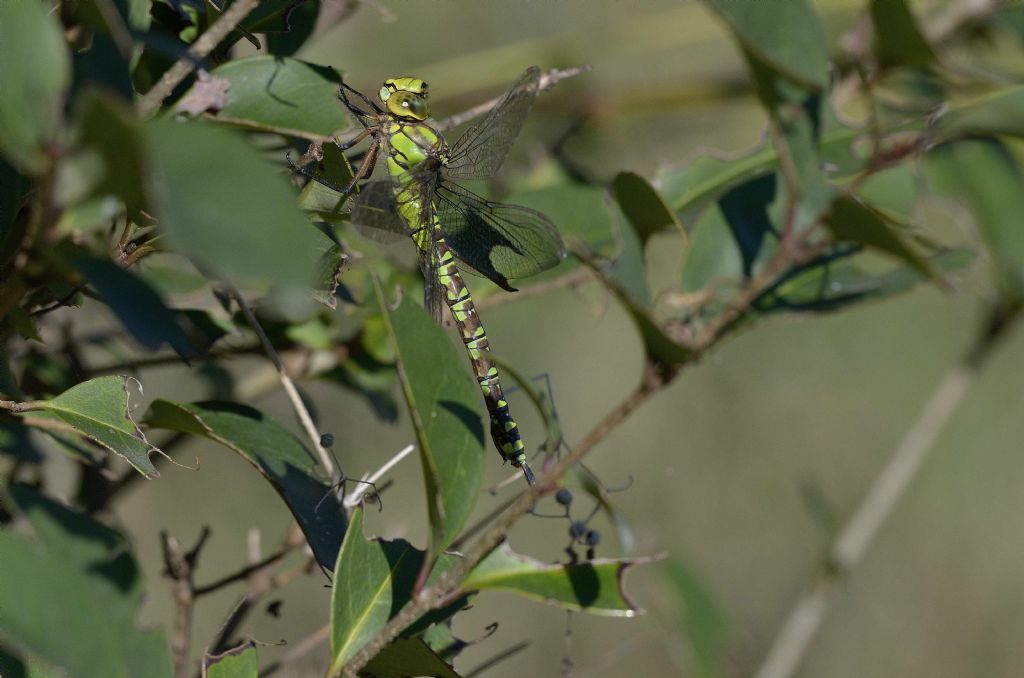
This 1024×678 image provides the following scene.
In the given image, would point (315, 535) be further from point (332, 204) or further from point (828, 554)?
point (828, 554)

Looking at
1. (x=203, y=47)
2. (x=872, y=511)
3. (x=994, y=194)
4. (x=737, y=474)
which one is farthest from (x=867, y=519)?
(x=737, y=474)

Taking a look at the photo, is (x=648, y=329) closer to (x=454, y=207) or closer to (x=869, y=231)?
(x=869, y=231)

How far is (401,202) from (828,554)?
2.85 feet

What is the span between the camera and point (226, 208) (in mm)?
412

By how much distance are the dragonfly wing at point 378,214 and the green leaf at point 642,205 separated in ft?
0.79

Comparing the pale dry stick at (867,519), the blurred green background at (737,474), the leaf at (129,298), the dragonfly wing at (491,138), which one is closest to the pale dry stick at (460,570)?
the leaf at (129,298)

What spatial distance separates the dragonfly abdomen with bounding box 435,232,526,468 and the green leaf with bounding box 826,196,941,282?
34 cm

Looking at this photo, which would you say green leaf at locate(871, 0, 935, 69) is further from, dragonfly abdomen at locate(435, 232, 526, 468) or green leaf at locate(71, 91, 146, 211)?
green leaf at locate(71, 91, 146, 211)

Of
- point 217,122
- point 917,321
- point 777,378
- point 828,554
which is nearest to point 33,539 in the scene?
point 217,122

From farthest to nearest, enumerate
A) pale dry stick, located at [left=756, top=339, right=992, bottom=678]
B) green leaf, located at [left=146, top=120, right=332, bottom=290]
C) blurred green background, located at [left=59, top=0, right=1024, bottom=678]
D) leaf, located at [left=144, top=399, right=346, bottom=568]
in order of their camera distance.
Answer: blurred green background, located at [left=59, top=0, right=1024, bottom=678], pale dry stick, located at [left=756, top=339, right=992, bottom=678], leaf, located at [left=144, top=399, right=346, bottom=568], green leaf, located at [left=146, top=120, right=332, bottom=290]

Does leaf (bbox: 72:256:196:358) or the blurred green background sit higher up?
leaf (bbox: 72:256:196:358)

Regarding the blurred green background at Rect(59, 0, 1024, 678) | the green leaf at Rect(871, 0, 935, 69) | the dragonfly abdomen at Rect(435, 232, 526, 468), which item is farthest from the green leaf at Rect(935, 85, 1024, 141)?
the blurred green background at Rect(59, 0, 1024, 678)

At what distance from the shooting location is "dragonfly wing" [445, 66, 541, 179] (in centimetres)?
114

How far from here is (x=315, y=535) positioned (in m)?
0.73
